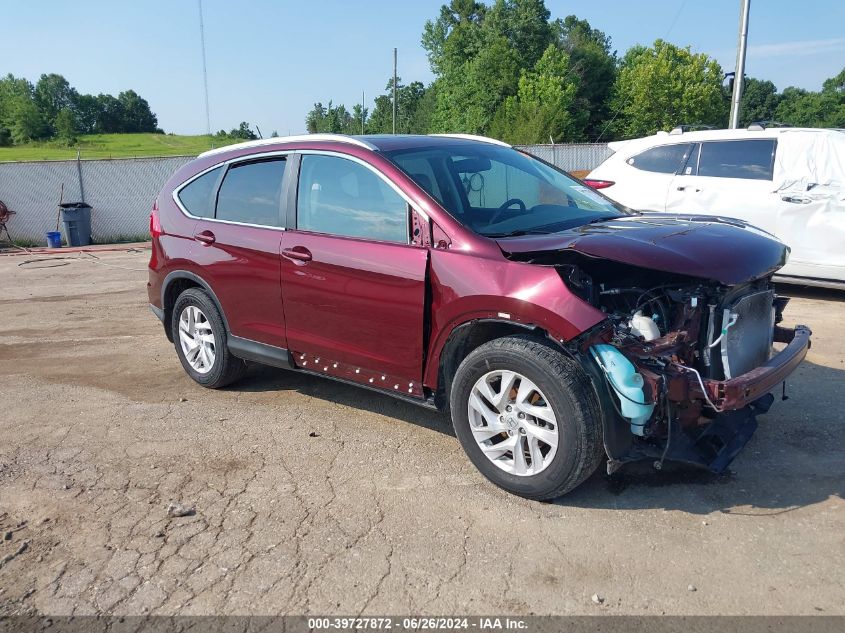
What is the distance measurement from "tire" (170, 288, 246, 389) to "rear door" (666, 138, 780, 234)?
17.9 ft

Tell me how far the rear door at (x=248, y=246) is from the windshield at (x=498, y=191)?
1051mm

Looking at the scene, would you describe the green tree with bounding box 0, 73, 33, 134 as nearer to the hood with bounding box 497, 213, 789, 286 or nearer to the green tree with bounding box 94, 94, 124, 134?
the green tree with bounding box 94, 94, 124, 134

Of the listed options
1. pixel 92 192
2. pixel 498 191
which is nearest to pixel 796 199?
pixel 498 191

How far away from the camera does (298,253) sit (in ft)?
14.9

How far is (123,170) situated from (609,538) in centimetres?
1771

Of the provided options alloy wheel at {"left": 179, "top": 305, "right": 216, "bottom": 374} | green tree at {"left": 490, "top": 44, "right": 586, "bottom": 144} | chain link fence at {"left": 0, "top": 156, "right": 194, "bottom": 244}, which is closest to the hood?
alloy wheel at {"left": 179, "top": 305, "right": 216, "bottom": 374}

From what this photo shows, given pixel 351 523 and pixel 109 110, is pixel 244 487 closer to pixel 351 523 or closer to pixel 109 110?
pixel 351 523

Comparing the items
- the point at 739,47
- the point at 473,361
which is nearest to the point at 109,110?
the point at 739,47

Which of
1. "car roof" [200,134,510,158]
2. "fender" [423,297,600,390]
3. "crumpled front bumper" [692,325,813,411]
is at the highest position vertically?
"car roof" [200,134,510,158]

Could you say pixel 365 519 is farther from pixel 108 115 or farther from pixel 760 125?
pixel 108 115

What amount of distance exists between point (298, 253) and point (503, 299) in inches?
63.1

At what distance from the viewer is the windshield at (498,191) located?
13.4 ft

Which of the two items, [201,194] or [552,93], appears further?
[552,93]

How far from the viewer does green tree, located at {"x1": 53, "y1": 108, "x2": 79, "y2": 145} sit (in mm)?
96256
